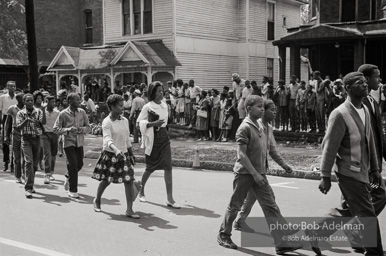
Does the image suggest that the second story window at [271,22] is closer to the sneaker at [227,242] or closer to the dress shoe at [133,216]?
the dress shoe at [133,216]

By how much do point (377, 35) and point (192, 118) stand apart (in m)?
9.03

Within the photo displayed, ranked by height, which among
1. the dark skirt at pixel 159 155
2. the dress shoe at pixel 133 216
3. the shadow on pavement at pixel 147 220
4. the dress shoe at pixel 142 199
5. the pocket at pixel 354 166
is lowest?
the shadow on pavement at pixel 147 220

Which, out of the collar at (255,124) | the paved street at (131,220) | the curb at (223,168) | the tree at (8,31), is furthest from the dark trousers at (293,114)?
the tree at (8,31)

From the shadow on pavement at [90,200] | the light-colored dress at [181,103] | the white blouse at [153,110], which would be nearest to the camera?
the white blouse at [153,110]

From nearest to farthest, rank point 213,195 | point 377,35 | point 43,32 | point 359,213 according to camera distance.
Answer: point 359,213 → point 213,195 → point 377,35 → point 43,32

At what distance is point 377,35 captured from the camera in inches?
899

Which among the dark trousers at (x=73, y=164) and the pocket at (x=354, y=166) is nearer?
the pocket at (x=354, y=166)

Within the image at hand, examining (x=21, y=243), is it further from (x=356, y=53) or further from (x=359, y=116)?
(x=356, y=53)

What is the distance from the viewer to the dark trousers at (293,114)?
1764 centimetres

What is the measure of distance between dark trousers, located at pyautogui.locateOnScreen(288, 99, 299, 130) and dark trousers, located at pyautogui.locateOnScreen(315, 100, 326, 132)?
852mm

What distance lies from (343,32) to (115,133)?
17704 millimetres

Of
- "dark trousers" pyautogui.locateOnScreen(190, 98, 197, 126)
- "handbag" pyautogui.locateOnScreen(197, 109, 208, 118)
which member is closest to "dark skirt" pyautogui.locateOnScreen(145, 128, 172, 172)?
"handbag" pyautogui.locateOnScreen(197, 109, 208, 118)

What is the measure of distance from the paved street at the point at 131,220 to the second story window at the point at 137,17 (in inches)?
720

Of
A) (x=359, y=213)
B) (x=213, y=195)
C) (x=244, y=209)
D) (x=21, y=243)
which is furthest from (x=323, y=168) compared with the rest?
(x=213, y=195)
